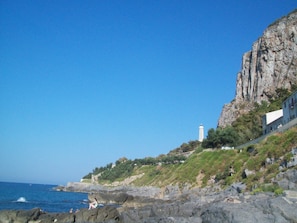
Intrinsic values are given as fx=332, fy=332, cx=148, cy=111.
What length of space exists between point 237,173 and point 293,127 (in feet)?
34.9

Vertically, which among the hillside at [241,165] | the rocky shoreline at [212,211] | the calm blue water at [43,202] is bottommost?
the calm blue water at [43,202]

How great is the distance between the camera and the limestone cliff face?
357ft

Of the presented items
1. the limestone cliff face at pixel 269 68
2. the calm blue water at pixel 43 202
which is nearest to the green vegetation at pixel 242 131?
the limestone cliff face at pixel 269 68

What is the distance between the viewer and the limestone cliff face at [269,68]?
357ft

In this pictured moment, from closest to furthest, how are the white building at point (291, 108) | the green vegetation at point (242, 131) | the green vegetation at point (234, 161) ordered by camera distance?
the green vegetation at point (234, 161) → the white building at point (291, 108) → the green vegetation at point (242, 131)

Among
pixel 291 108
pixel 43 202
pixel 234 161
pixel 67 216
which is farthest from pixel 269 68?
pixel 67 216

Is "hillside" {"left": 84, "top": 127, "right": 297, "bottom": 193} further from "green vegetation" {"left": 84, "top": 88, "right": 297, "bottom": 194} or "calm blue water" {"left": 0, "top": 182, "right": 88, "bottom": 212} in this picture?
"calm blue water" {"left": 0, "top": 182, "right": 88, "bottom": 212}

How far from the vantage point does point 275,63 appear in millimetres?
113812

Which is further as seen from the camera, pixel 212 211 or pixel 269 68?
pixel 269 68

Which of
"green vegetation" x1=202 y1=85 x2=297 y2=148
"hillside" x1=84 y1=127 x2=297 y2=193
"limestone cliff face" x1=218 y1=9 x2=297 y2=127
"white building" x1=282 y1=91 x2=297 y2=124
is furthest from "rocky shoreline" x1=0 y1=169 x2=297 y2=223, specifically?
"limestone cliff face" x1=218 y1=9 x2=297 y2=127

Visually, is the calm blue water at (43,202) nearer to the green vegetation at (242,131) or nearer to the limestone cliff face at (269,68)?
the green vegetation at (242,131)

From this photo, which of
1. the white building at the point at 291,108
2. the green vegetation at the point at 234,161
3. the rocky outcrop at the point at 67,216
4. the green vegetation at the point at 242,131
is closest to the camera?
the rocky outcrop at the point at 67,216

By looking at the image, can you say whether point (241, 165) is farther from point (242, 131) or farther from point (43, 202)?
point (43, 202)

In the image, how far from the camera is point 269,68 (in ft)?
381
